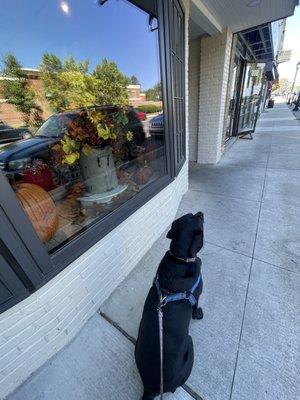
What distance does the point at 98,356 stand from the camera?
1486 mm

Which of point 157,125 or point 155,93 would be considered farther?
point 157,125

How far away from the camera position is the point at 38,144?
189 centimetres

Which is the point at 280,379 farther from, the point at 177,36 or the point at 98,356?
the point at 177,36

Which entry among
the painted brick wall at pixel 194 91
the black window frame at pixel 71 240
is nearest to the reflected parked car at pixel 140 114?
the black window frame at pixel 71 240

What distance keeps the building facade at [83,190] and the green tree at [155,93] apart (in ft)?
0.22

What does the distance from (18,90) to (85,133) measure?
1.82 ft

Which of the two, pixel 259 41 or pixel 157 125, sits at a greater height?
pixel 259 41

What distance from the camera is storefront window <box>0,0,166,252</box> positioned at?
139 cm

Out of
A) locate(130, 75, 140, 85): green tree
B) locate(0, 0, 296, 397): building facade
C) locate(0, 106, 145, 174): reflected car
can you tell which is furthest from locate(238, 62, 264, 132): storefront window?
locate(0, 106, 145, 174): reflected car

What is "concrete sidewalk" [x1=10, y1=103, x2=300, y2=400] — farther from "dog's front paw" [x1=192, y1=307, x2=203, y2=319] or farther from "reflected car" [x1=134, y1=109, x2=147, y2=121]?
"reflected car" [x1=134, y1=109, x2=147, y2=121]

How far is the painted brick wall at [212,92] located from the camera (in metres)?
4.03

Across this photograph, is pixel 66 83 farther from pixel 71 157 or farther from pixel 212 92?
pixel 212 92

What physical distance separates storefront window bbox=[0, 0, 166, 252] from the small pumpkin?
1 cm

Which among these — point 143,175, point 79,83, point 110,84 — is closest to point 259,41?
point 110,84
